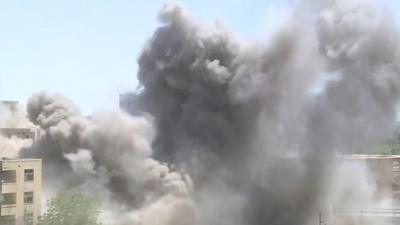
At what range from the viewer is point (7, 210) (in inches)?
1168

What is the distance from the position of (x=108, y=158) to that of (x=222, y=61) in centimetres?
887

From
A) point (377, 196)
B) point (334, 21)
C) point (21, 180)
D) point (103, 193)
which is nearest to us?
point (21, 180)

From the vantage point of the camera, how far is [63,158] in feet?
117

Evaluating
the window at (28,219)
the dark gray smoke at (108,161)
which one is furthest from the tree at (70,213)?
the dark gray smoke at (108,161)

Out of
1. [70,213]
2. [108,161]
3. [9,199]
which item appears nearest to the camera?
[70,213]

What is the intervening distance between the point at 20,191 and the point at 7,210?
1079 millimetres

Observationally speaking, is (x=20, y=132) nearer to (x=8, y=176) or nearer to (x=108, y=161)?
(x=108, y=161)

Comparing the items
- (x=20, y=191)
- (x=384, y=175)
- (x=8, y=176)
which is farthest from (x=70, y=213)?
(x=384, y=175)

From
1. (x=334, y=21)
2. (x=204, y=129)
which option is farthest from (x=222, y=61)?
(x=334, y=21)

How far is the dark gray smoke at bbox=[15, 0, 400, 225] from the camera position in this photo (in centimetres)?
3550

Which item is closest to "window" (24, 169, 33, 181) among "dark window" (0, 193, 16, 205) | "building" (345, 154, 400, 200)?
"dark window" (0, 193, 16, 205)

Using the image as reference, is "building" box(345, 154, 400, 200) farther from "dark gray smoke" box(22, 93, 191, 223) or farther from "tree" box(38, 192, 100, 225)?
→ "tree" box(38, 192, 100, 225)

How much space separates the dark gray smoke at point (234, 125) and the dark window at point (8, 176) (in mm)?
4629

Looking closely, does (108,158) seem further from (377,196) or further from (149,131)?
(377,196)
